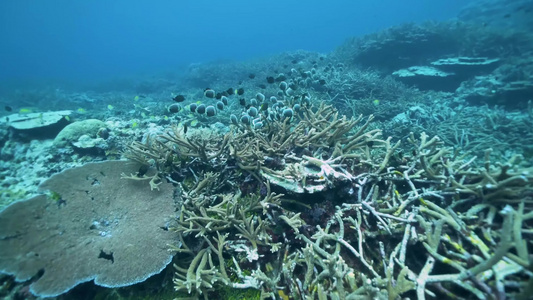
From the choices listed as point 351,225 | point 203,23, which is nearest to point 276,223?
point 351,225

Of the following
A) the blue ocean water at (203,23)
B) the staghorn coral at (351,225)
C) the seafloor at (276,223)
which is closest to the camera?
the staghorn coral at (351,225)

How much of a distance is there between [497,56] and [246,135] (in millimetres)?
16972

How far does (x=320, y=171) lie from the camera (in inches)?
121

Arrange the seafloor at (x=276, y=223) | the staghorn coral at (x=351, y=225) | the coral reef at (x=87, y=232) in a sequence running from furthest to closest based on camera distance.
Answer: the coral reef at (x=87, y=232), the seafloor at (x=276, y=223), the staghorn coral at (x=351, y=225)

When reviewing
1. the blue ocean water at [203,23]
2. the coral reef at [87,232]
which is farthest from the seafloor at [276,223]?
the blue ocean water at [203,23]

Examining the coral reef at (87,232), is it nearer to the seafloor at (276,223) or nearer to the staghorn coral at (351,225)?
the seafloor at (276,223)

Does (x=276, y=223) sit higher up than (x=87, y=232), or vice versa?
(x=276, y=223)

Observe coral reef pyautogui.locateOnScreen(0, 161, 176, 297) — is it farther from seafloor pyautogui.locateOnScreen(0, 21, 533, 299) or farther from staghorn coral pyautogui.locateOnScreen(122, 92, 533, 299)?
staghorn coral pyautogui.locateOnScreen(122, 92, 533, 299)

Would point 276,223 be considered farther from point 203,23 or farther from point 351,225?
point 203,23

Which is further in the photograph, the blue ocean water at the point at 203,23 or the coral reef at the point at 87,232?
the blue ocean water at the point at 203,23

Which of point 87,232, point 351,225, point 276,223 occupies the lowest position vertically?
point 87,232

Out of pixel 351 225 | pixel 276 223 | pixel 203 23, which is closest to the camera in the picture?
pixel 351 225

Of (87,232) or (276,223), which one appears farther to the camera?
(87,232)

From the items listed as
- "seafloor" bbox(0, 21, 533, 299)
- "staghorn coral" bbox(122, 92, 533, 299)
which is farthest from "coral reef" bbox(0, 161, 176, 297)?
"staghorn coral" bbox(122, 92, 533, 299)
